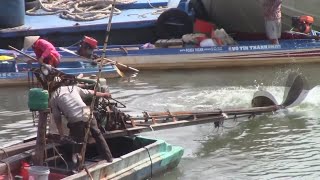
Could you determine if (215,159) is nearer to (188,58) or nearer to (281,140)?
(281,140)

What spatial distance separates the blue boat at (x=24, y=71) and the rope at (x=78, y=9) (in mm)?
3115

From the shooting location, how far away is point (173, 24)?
52.7ft

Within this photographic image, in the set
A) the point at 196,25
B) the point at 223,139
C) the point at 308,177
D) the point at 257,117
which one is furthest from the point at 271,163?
the point at 196,25

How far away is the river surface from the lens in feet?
27.6

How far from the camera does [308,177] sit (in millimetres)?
8000

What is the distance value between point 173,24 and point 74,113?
9.27 m

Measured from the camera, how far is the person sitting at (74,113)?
279 inches

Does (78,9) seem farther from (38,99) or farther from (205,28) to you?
(38,99)

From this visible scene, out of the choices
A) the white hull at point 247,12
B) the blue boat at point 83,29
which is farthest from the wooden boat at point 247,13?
the blue boat at point 83,29

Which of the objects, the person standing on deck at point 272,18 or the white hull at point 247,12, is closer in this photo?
the person standing on deck at point 272,18

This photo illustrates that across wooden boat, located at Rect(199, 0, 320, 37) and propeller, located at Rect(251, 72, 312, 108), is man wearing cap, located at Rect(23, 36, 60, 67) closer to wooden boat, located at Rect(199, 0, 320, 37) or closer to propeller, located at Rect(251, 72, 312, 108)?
propeller, located at Rect(251, 72, 312, 108)

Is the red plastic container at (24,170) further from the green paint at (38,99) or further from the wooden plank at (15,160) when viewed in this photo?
the green paint at (38,99)

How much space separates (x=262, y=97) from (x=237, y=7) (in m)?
6.07

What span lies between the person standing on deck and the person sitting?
28.2ft
